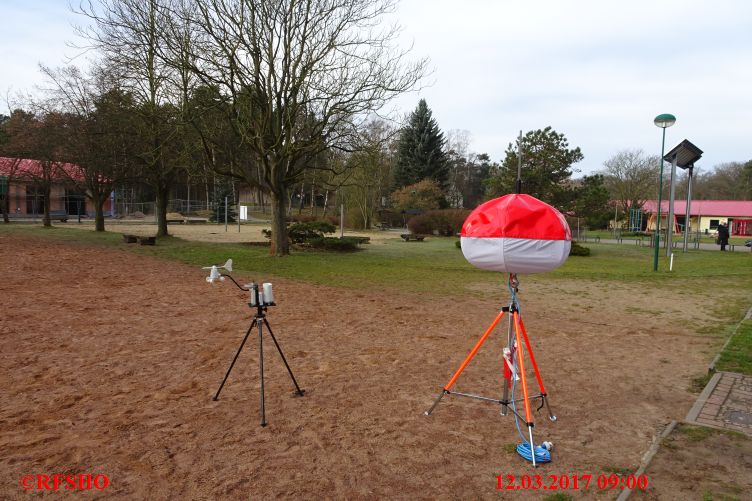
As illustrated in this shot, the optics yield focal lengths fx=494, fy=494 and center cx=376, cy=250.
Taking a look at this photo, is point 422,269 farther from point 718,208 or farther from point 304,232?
point 718,208

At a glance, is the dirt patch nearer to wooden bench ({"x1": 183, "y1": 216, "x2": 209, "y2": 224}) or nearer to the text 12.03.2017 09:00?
the text 12.03.2017 09:00

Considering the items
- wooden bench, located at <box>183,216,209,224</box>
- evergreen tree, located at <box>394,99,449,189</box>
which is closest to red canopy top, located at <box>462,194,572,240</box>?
wooden bench, located at <box>183,216,209,224</box>

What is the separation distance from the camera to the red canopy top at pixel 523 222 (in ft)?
11.6

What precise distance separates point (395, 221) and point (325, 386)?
150ft

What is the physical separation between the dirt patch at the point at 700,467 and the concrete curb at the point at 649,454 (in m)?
0.03

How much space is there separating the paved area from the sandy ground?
0.22m

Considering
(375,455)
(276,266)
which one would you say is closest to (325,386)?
(375,455)

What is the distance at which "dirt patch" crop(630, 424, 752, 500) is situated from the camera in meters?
3.12

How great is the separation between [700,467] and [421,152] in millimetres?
51349

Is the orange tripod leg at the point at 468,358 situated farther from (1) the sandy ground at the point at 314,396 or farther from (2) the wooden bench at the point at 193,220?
(2) the wooden bench at the point at 193,220

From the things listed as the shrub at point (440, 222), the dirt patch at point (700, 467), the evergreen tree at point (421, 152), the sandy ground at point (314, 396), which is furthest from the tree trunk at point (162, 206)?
the evergreen tree at point (421, 152)

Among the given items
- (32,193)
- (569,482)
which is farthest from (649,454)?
(32,193)

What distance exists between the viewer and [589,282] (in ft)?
44.9

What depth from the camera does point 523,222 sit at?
356cm
